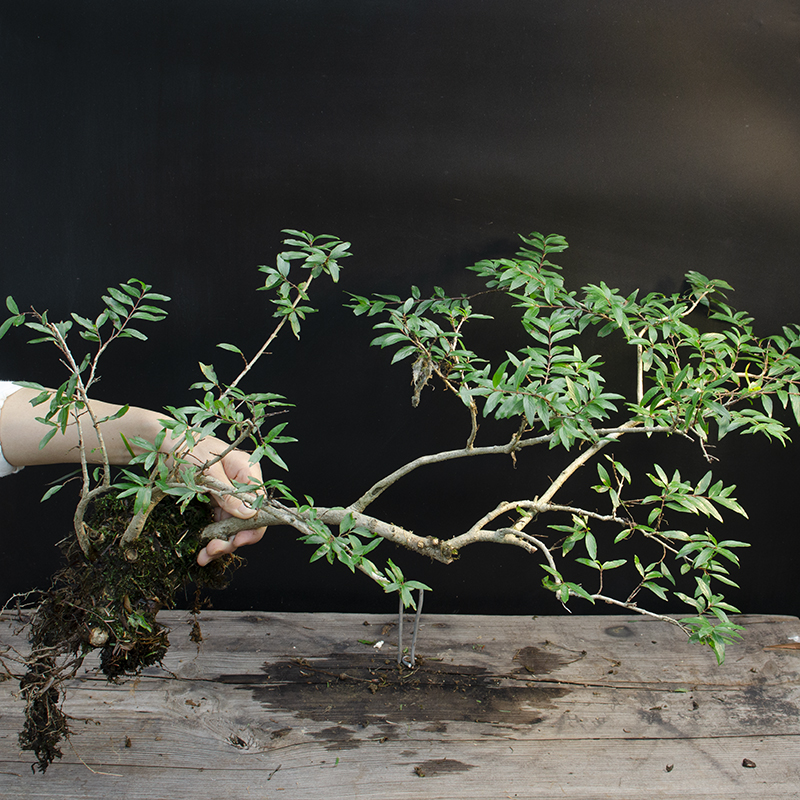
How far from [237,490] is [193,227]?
950mm

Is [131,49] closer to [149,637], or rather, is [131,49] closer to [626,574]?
[149,637]

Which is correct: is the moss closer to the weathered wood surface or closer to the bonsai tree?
the bonsai tree

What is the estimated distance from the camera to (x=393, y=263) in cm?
166

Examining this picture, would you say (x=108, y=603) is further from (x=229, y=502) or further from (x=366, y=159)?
(x=366, y=159)

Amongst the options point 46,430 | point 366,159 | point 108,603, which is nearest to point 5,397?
point 46,430

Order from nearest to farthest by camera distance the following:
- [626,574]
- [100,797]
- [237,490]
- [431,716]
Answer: [237,490] < [100,797] < [431,716] < [626,574]

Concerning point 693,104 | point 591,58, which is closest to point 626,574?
point 693,104

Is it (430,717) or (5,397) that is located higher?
(5,397)

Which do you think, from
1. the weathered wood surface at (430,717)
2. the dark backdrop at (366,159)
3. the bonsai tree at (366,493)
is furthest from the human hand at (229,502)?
the dark backdrop at (366,159)

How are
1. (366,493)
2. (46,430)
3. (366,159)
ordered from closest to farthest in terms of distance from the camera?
(366,493)
(46,430)
(366,159)

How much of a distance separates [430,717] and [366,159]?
1329 millimetres

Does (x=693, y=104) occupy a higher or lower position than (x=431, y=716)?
higher

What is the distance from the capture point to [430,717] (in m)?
1.24

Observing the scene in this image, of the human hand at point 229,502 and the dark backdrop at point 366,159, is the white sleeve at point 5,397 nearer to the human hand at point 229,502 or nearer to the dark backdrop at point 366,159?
the human hand at point 229,502
